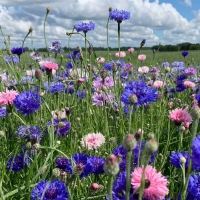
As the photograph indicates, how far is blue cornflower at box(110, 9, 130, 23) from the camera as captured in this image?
2.69 m

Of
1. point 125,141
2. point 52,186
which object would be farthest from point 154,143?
point 52,186

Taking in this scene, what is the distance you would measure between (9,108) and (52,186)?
25.6 inches

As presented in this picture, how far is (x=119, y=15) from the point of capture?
269 centimetres

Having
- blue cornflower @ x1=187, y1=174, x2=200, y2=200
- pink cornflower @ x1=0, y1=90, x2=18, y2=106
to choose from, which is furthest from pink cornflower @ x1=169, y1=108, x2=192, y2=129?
pink cornflower @ x1=0, y1=90, x2=18, y2=106

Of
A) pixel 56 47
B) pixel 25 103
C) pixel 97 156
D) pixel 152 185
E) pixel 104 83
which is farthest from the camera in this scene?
pixel 56 47

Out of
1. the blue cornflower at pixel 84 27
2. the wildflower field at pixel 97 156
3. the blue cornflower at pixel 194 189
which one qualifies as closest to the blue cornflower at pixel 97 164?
the wildflower field at pixel 97 156

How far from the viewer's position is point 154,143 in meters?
0.76

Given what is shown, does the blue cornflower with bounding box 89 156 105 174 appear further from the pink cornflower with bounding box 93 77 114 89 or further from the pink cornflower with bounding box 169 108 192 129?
the pink cornflower with bounding box 93 77 114 89

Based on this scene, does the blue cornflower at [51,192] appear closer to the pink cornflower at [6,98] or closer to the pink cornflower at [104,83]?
the pink cornflower at [6,98]

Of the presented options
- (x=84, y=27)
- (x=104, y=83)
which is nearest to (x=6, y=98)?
(x=104, y=83)

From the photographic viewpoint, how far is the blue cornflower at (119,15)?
8.82 feet

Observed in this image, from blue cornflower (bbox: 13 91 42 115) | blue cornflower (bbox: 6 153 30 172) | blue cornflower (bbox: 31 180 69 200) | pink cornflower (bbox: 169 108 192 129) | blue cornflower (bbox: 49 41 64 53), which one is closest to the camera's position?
blue cornflower (bbox: 31 180 69 200)

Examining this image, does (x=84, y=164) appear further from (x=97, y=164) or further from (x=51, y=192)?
(x=51, y=192)

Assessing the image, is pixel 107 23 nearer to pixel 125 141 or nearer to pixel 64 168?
pixel 64 168
